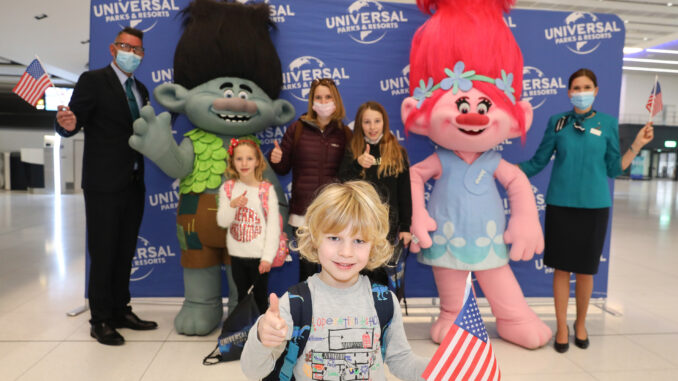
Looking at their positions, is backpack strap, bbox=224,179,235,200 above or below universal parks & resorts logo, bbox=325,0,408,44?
below

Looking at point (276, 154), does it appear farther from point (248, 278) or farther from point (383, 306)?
point (383, 306)

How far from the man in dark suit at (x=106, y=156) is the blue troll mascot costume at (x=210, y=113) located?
25 centimetres

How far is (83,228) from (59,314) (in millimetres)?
4313

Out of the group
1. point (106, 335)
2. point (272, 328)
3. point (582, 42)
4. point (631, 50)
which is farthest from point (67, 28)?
point (631, 50)

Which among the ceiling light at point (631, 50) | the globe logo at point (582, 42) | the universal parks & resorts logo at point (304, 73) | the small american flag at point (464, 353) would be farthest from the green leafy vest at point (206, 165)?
the ceiling light at point (631, 50)

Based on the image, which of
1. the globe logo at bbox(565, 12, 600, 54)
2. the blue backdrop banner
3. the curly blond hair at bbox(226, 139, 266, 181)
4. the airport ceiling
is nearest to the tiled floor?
the blue backdrop banner

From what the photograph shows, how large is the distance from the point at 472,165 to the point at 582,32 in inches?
67.9

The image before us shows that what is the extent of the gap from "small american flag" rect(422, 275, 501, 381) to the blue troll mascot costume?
2.06 meters

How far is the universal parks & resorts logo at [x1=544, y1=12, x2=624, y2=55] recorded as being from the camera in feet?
12.2

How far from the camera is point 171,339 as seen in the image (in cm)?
304

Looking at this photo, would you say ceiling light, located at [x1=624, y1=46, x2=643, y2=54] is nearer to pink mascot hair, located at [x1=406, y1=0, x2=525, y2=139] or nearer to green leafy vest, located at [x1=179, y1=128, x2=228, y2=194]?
pink mascot hair, located at [x1=406, y1=0, x2=525, y2=139]

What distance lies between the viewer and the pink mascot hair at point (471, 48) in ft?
9.54

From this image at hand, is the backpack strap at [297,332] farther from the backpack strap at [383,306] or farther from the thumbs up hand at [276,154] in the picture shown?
the thumbs up hand at [276,154]

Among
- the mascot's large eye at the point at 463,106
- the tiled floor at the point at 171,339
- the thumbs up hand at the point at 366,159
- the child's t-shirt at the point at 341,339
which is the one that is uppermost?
the mascot's large eye at the point at 463,106
